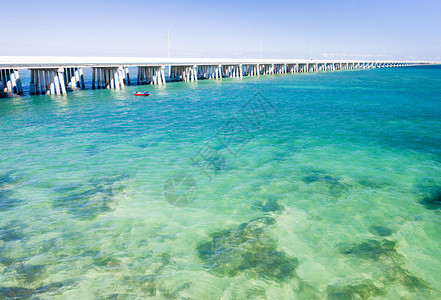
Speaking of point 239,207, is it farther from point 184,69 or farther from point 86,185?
point 184,69

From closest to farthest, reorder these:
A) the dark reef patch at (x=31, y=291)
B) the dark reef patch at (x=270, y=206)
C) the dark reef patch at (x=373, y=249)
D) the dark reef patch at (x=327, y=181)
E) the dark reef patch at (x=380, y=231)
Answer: the dark reef patch at (x=31, y=291) → the dark reef patch at (x=373, y=249) → the dark reef patch at (x=380, y=231) → the dark reef patch at (x=270, y=206) → the dark reef patch at (x=327, y=181)

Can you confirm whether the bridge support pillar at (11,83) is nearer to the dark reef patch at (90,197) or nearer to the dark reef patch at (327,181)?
the dark reef patch at (90,197)

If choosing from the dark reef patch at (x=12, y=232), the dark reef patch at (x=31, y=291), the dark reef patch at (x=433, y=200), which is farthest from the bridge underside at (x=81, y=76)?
the dark reef patch at (x=433, y=200)

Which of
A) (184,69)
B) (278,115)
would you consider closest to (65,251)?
(278,115)

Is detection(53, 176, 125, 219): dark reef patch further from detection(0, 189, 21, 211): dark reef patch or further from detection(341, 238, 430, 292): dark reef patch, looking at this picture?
detection(341, 238, 430, 292): dark reef patch

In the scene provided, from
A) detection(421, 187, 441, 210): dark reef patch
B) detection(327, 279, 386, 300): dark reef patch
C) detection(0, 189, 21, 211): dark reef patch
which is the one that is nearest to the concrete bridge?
detection(0, 189, 21, 211): dark reef patch
